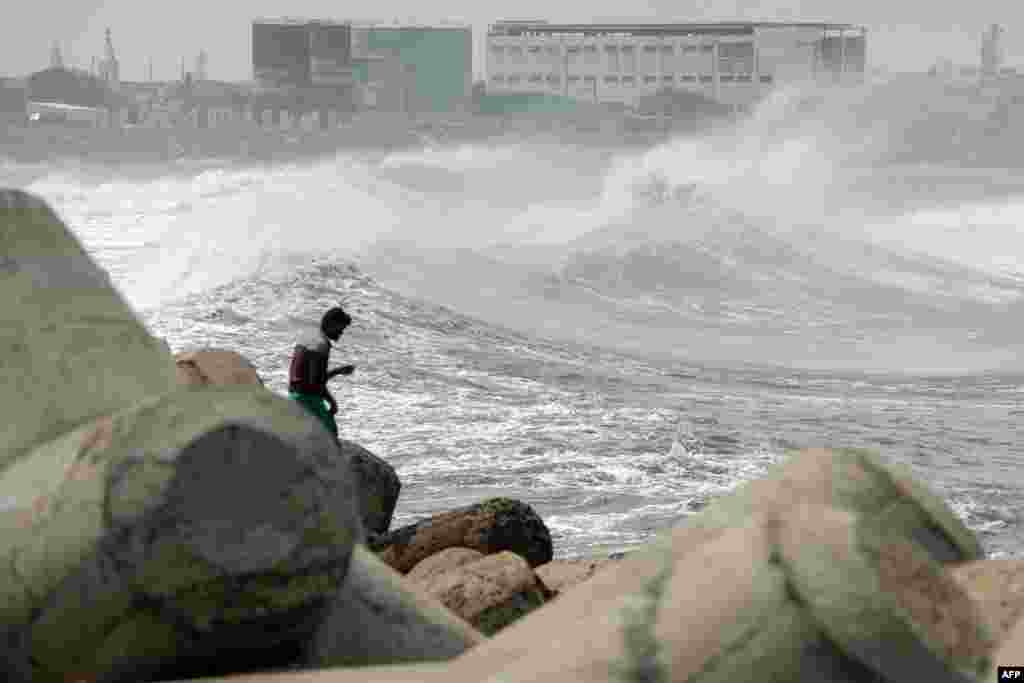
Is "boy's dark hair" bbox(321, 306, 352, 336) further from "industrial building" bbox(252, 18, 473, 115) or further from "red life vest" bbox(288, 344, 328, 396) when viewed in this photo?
"industrial building" bbox(252, 18, 473, 115)

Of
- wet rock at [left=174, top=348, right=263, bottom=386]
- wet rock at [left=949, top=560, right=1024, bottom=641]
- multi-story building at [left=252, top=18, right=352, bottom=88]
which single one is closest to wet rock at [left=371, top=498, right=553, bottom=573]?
wet rock at [left=174, top=348, right=263, bottom=386]

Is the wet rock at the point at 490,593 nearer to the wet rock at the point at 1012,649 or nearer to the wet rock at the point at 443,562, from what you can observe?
the wet rock at the point at 443,562

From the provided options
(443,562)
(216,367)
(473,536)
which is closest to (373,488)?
(473,536)

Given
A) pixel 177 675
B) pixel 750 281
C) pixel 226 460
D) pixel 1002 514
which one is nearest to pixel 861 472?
pixel 226 460

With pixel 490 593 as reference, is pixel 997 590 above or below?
above

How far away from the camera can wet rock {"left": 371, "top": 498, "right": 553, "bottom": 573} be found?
6.18 meters

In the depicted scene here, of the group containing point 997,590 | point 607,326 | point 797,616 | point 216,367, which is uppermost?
point 797,616

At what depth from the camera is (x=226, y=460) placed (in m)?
2.76

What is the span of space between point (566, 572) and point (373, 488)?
5.59 feet

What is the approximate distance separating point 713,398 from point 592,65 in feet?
333

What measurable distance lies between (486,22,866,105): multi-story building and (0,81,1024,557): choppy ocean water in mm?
61968

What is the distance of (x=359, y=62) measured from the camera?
12306 centimetres

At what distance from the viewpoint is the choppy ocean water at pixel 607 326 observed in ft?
38.7

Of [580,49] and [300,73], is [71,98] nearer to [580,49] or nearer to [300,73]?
[300,73]
